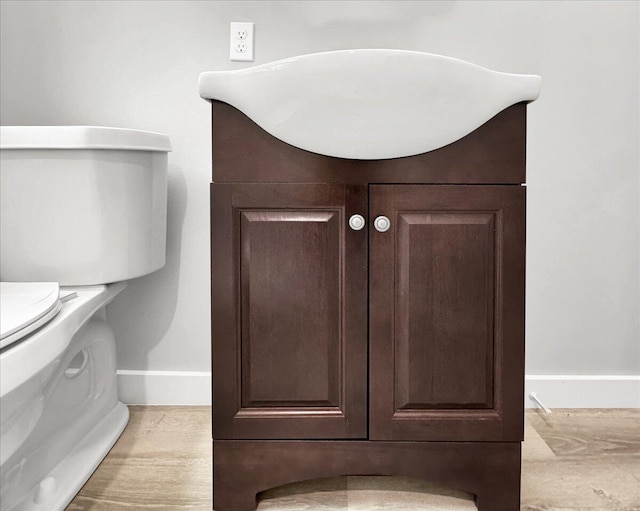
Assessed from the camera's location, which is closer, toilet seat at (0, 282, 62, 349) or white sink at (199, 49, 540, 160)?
toilet seat at (0, 282, 62, 349)

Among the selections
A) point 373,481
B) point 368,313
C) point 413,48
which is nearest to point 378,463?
point 373,481

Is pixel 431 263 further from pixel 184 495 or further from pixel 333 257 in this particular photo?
pixel 184 495

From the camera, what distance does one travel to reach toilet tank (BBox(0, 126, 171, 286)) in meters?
1.29

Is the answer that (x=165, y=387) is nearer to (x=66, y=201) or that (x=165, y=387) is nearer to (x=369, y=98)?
(x=66, y=201)

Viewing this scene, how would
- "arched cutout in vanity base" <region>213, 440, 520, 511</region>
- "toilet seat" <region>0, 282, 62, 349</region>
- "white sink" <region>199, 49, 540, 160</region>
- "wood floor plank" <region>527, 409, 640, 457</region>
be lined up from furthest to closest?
"wood floor plank" <region>527, 409, 640, 457</region> → "arched cutout in vanity base" <region>213, 440, 520, 511</region> → "white sink" <region>199, 49, 540, 160</region> → "toilet seat" <region>0, 282, 62, 349</region>

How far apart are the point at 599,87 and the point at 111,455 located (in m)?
1.56

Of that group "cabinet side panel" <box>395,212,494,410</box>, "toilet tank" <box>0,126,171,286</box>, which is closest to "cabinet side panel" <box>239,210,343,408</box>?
"cabinet side panel" <box>395,212,494,410</box>

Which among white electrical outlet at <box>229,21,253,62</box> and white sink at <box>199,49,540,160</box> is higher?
white electrical outlet at <box>229,21,253,62</box>

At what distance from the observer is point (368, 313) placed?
43.6 inches

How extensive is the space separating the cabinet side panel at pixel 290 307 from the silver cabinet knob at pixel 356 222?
0.03 m

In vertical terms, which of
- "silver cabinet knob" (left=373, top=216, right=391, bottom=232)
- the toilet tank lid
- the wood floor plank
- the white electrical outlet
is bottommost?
the wood floor plank

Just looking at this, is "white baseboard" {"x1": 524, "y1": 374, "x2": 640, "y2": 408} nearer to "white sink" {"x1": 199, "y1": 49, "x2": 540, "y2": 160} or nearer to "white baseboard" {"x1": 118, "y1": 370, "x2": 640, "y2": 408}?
"white baseboard" {"x1": 118, "y1": 370, "x2": 640, "y2": 408}

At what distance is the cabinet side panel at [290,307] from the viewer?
1.09 m

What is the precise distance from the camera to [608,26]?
5.33 ft
